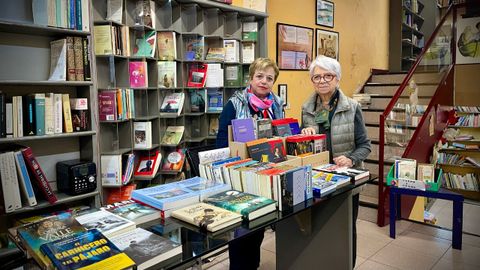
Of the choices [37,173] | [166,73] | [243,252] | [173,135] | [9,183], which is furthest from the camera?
[173,135]

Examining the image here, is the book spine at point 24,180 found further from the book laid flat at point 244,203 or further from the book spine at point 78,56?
the book laid flat at point 244,203

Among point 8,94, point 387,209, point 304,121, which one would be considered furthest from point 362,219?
point 8,94

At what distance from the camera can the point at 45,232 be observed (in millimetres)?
1280

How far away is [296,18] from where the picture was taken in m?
4.83

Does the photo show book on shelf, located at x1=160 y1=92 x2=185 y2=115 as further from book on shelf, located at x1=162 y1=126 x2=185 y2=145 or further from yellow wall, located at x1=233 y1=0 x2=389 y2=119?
yellow wall, located at x1=233 y1=0 x2=389 y2=119

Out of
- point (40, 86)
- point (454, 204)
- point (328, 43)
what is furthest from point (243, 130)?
point (328, 43)

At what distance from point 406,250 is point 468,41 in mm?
4494

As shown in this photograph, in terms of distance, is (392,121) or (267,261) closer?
(267,261)

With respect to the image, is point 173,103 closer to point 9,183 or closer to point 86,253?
point 9,183

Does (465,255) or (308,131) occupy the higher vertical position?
(308,131)

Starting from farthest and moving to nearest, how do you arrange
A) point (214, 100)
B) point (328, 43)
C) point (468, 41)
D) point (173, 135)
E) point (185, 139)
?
point (468, 41)
point (328, 43)
point (214, 100)
point (185, 139)
point (173, 135)

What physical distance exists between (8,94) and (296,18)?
363 centimetres

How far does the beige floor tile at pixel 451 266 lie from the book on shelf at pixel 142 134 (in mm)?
2750

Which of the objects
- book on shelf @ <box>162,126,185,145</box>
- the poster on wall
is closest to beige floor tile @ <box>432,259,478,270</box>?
book on shelf @ <box>162,126,185,145</box>
